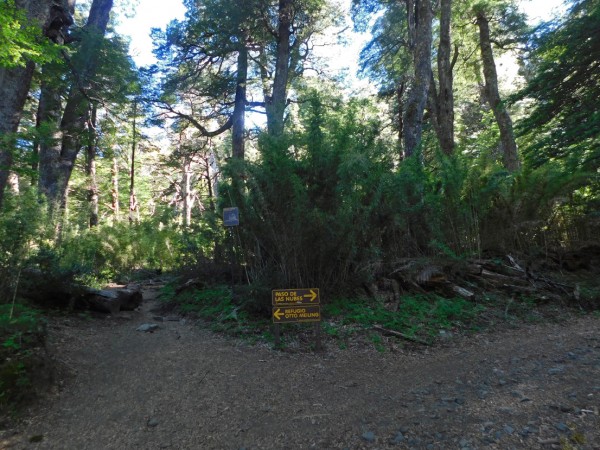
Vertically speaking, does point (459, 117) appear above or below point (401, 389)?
above

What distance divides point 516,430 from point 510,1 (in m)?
17.5

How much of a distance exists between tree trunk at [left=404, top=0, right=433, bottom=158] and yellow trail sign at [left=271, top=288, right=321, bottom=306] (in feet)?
21.5

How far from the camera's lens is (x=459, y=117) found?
22.9 meters

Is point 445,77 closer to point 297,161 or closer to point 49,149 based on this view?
point 297,161

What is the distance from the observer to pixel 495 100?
545 inches

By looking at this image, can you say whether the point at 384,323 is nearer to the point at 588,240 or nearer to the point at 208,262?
the point at 208,262

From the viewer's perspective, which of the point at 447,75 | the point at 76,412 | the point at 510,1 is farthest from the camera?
the point at 510,1

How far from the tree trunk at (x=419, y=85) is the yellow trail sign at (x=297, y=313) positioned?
6.68 meters

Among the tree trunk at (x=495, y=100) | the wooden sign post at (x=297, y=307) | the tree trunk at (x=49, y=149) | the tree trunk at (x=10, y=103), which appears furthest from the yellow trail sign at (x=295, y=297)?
the tree trunk at (x=495, y=100)

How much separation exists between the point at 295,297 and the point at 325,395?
1.42m

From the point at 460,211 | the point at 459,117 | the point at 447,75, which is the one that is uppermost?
the point at 459,117

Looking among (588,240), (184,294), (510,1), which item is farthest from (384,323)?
(510,1)

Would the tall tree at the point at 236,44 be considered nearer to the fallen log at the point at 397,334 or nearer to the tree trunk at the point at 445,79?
the tree trunk at the point at 445,79

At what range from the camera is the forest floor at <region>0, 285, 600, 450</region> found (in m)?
2.57
